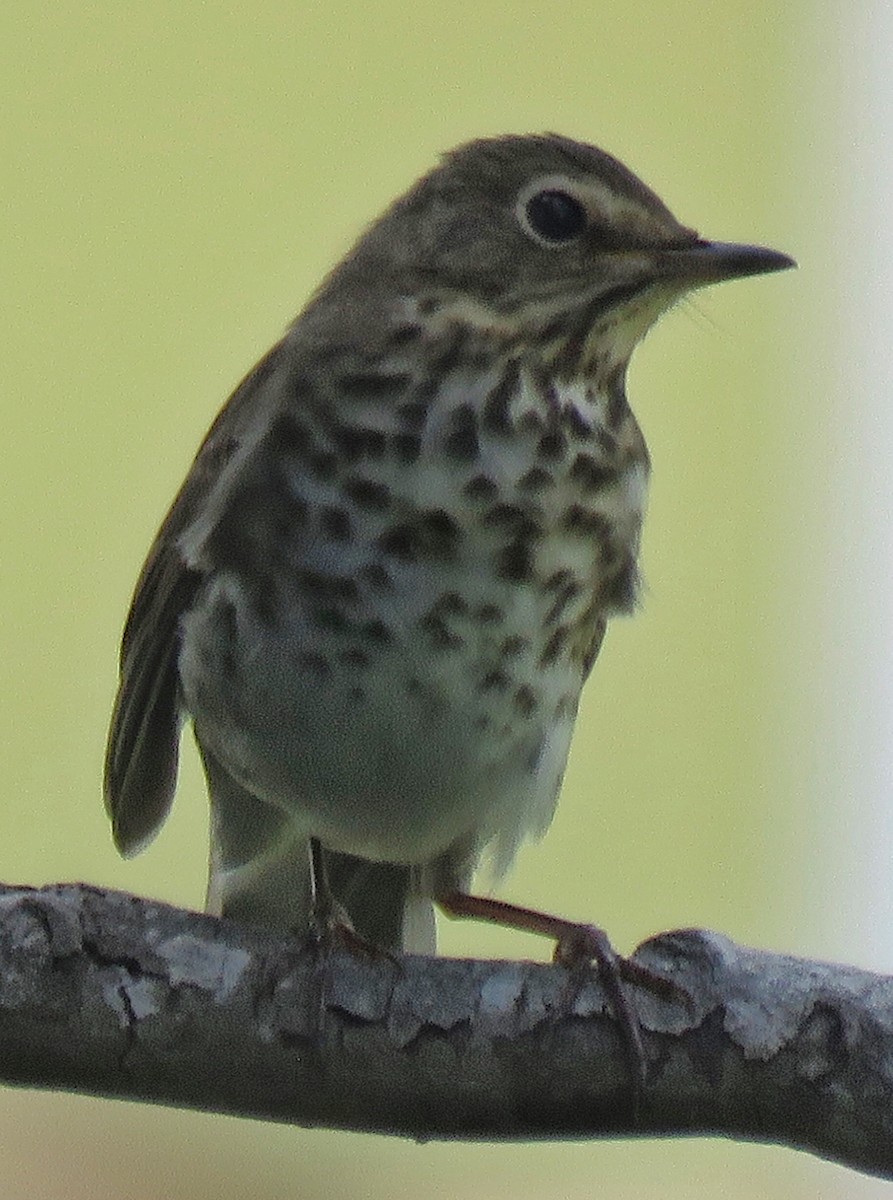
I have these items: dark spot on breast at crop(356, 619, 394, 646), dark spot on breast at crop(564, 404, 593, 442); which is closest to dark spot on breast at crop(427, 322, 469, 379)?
dark spot on breast at crop(564, 404, 593, 442)

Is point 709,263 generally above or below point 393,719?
above

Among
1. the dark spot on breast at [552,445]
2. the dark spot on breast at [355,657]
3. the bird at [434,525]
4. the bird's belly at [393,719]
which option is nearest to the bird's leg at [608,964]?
the bird at [434,525]

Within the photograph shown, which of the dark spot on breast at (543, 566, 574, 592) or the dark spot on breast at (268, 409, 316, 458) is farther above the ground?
the dark spot on breast at (268, 409, 316, 458)

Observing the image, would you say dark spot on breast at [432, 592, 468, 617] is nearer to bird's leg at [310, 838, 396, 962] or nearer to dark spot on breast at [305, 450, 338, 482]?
dark spot on breast at [305, 450, 338, 482]

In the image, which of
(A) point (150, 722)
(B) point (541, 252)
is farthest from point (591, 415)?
(A) point (150, 722)

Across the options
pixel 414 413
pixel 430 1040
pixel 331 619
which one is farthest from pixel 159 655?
pixel 430 1040

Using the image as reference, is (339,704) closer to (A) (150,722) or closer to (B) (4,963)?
(A) (150,722)

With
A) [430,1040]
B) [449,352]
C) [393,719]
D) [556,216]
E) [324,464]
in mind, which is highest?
[556,216]

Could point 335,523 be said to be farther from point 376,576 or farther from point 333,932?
point 333,932
